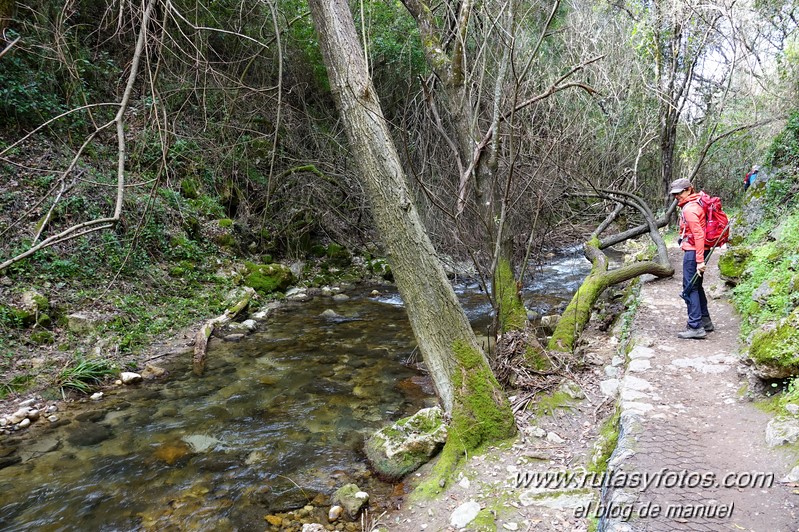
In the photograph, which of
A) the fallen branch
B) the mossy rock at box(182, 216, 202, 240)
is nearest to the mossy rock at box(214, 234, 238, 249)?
the mossy rock at box(182, 216, 202, 240)

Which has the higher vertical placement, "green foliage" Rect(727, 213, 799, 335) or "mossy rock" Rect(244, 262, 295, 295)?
"green foliage" Rect(727, 213, 799, 335)

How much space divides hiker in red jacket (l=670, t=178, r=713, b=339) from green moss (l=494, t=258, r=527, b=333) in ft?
5.24

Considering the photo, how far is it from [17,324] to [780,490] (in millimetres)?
7511

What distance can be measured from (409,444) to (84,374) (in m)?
4.20

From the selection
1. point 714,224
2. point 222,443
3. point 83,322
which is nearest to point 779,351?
point 714,224

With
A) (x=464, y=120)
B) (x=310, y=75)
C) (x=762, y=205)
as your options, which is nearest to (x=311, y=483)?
(x=464, y=120)

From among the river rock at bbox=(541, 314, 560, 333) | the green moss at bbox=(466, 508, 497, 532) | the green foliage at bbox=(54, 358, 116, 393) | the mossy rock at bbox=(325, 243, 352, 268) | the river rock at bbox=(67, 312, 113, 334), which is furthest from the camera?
the mossy rock at bbox=(325, 243, 352, 268)

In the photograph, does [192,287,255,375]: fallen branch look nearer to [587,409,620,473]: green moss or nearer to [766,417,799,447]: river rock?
[587,409,620,473]: green moss

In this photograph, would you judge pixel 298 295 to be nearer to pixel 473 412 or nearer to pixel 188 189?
pixel 188 189

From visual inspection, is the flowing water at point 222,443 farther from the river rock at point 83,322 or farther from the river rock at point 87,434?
the river rock at point 83,322

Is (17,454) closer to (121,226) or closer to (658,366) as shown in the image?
(121,226)

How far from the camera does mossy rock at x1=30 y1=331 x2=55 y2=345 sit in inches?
224

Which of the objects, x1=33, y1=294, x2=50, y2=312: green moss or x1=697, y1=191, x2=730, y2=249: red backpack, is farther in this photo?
x1=33, y1=294, x2=50, y2=312: green moss

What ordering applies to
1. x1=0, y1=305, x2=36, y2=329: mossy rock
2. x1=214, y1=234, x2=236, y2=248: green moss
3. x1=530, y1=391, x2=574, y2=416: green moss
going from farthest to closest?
x1=214, y1=234, x2=236, y2=248: green moss < x1=0, y1=305, x2=36, y2=329: mossy rock < x1=530, y1=391, x2=574, y2=416: green moss
